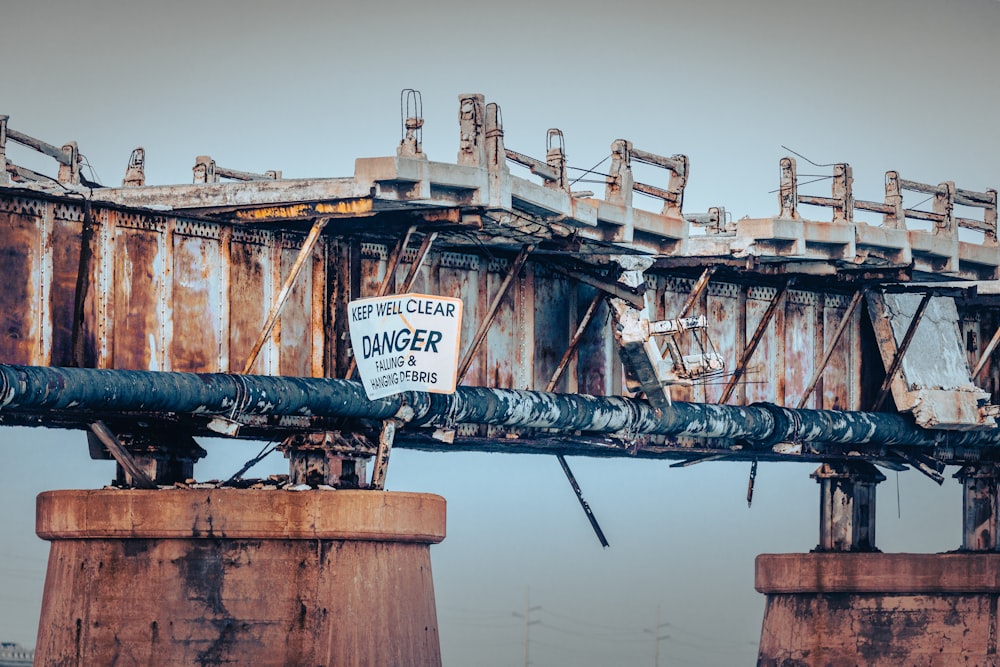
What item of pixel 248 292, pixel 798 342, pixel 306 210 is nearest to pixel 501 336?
pixel 248 292

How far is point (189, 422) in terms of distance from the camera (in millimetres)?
34031

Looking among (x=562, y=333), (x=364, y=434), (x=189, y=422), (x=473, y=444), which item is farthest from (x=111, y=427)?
(x=562, y=333)

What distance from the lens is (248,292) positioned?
3556cm

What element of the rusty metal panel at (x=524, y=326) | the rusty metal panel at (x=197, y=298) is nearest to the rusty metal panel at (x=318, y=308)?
the rusty metal panel at (x=197, y=298)

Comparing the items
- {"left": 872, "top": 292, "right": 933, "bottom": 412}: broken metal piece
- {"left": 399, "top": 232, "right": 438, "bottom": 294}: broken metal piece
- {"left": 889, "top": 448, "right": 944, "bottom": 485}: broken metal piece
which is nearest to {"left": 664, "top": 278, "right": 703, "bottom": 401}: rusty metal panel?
{"left": 872, "top": 292, "right": 933, "bottom": 412}: broken metal piece

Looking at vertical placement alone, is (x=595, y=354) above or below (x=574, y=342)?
below

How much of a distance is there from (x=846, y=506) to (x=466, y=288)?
46.5 ft

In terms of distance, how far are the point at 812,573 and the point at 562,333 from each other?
10863 millimetres

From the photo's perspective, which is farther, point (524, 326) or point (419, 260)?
point (524, 326)

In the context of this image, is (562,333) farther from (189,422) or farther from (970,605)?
(970,605)

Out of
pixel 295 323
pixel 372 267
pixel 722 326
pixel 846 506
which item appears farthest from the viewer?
pixel 846 506

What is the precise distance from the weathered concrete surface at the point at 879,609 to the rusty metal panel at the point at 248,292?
17753mm

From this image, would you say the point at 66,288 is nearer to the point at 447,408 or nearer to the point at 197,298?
the point at 197,298

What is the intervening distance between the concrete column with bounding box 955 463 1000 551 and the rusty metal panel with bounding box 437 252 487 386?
16084 millimetres
